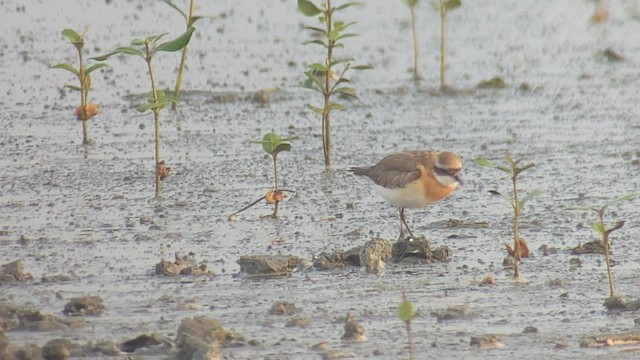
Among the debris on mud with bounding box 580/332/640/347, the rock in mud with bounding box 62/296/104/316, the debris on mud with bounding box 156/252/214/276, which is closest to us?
the debris on mud with bounding box 580/332/640/347

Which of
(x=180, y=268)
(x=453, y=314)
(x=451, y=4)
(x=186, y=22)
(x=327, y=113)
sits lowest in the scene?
(x=453, y=314)

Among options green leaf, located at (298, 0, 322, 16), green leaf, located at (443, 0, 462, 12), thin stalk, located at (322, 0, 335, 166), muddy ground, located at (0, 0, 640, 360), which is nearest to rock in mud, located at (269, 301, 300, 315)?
muddy ground, located at (0, 0, 640, 360)

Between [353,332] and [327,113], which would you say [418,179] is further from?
[353,332]

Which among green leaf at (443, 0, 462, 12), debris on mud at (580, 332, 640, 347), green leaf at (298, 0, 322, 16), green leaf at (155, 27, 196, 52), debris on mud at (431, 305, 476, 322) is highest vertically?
green leaf at (443, 0, 462, 12)

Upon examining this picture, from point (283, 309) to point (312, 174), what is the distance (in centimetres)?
346

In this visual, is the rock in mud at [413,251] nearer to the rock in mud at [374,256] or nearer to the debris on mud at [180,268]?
the rock in mud at [374,256]

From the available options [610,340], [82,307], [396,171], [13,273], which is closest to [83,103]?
[396,171]

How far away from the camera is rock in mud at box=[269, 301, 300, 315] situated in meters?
7.11

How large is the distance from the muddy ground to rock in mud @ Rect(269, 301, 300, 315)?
0.21 feet

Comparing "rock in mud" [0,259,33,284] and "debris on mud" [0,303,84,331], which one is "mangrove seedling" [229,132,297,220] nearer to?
"rock in mud" [0,259,33,284]

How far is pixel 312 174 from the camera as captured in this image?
10.5 meters

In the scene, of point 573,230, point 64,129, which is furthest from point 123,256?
point 64,129

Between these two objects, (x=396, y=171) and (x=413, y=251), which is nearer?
(x=413, y=251)

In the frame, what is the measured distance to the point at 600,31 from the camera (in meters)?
16.8
